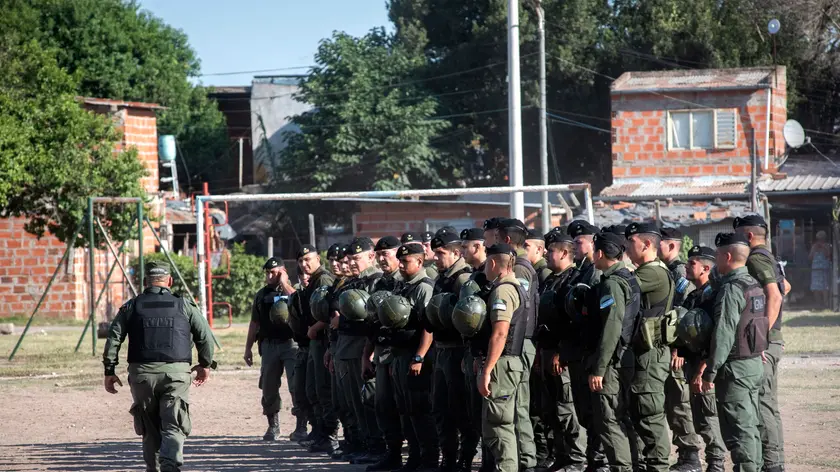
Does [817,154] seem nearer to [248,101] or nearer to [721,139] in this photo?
[721,139]

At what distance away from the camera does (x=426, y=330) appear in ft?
30.3

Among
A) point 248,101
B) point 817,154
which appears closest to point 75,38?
point 248,101

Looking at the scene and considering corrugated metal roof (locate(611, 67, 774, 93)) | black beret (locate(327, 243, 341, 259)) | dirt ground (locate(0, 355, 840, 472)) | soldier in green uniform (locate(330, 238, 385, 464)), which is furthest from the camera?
corrugated metal roof (locate(611, 67, 774, 93))

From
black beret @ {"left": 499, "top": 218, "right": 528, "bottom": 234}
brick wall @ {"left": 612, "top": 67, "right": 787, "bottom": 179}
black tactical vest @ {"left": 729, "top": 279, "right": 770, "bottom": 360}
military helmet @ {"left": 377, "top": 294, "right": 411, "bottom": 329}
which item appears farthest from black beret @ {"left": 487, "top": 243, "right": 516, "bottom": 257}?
brick wall @ {"left": 612, "top": 67, "right": 787, "bottom": 179}

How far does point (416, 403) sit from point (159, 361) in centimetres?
217

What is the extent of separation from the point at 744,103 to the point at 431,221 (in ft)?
33.9

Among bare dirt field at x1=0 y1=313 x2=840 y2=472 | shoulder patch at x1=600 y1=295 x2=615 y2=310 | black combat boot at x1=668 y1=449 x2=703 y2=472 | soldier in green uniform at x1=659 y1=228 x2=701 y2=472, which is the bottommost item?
bare dirt field at x1=0 y1=313 x2=840 y2=472

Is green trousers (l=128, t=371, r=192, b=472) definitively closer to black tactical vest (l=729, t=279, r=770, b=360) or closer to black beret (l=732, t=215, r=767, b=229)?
black tactical vest (l=729, t=279, r=770, b=360)

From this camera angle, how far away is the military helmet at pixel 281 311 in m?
11.8

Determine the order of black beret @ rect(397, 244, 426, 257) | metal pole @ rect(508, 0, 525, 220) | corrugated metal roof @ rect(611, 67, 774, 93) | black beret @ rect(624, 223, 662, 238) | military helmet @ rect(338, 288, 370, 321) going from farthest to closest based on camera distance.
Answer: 1. corrugated metal roof @ rect(611, 67, 774, 93)
2. metal pole @ rect(508, 0, 525, 220)
3. military helmet @ rect(338, 288, 370, 321)
4. black beret @ rect(397, 244, 426, 257)
5. black beret @ rect(624, 223, 662, 238)

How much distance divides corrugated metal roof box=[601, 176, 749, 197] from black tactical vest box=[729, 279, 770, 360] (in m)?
23.9

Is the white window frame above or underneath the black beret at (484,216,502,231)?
above

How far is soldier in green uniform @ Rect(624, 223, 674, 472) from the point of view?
834 centimetres

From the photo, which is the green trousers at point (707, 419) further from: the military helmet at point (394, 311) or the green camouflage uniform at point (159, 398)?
the green camouflage uniform at point (159, 398)
